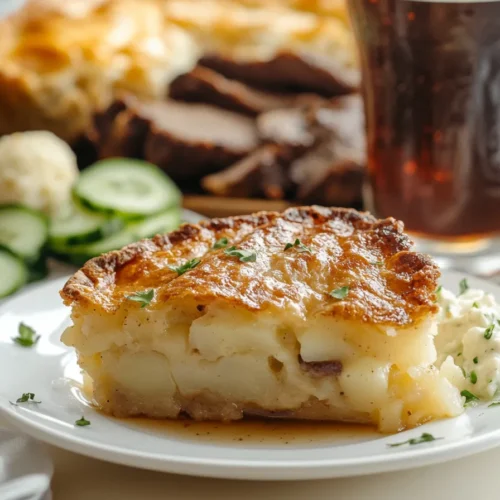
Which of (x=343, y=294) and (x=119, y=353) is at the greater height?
(x=343, y=294)

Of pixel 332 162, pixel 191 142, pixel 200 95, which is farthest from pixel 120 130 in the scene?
pixel 332 162

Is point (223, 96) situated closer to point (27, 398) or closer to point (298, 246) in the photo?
point (298, 246)

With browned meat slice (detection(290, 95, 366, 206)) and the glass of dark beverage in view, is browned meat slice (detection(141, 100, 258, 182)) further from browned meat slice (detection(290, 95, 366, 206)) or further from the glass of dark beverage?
the glass of dark beverage

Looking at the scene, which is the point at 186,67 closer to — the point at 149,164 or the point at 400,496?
the point at 149,164

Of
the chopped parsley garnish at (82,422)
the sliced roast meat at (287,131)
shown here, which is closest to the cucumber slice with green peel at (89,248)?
the sliced roast meat at (287,131)

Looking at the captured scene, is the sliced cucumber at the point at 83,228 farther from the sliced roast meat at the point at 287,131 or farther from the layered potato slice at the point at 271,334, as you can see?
the layered potato slice at the point at 271,334

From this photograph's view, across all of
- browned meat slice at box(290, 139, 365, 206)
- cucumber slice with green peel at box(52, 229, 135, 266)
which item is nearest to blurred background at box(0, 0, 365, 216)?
browned meat slice at box(290, 139, 365, 206)

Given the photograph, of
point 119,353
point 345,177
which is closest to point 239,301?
point 119,353

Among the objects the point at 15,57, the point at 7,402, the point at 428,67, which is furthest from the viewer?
the point at 15,57
